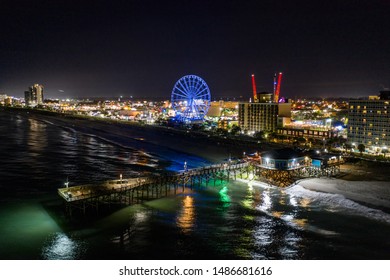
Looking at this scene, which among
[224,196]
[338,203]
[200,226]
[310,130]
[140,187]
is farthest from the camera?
[310,130]

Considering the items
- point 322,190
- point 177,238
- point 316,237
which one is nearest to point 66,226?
point 177,238

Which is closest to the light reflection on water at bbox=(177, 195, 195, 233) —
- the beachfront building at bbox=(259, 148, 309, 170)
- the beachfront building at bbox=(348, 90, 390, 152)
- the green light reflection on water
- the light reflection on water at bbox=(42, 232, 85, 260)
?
the green light reflection on water

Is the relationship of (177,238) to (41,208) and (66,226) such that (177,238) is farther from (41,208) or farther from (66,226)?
(41,208)

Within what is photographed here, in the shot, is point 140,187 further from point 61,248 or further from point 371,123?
point 371,123

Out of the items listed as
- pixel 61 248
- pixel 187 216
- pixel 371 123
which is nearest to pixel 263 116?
pixel 371 123

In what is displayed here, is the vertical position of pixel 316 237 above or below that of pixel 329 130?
below

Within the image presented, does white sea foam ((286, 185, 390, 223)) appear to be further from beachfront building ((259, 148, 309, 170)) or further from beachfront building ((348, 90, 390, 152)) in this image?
beachfront building ((348, 90, 390, 152))
